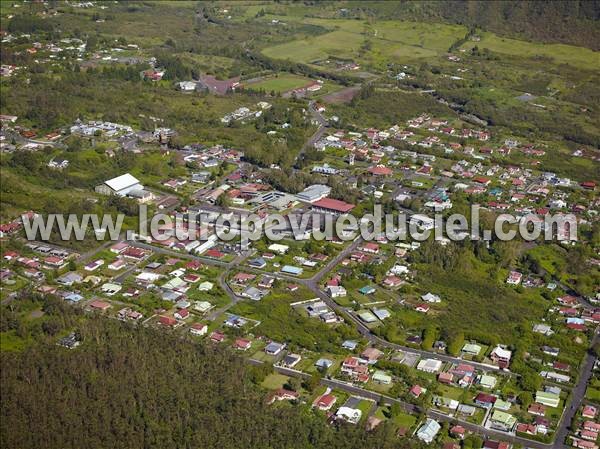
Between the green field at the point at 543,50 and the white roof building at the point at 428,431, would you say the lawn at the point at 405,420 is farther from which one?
the green field at the point at 543,50

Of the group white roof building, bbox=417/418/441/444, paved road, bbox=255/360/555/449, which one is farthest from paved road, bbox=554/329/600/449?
white roof building, bbox=417/418/441/444

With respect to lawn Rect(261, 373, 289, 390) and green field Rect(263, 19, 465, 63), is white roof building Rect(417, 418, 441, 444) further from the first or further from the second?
green field Rect(263, 19, 465, 63)

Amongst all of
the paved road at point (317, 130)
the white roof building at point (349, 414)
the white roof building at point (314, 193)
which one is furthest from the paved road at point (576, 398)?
the paved road at point (317, 130)

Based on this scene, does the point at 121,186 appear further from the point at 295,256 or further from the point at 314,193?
the point at 295,256

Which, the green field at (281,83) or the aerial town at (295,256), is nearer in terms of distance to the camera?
the aerial town at (295,256)

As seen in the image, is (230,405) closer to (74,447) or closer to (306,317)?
(74,447)

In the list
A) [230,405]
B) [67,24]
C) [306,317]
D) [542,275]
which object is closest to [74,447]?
[230,405]
